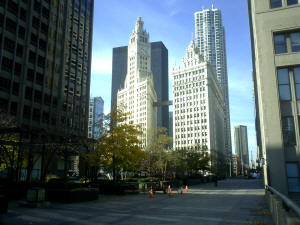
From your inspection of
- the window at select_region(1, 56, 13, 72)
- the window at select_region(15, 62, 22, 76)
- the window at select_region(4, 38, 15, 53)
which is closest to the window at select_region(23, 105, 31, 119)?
the window at select_region(15, 62, 22, 76)

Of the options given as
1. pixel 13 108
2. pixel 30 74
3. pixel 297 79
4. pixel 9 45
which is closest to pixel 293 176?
pixel 297 79

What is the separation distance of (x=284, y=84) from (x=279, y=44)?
3.49 metres

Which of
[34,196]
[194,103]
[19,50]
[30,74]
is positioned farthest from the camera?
[194,103]

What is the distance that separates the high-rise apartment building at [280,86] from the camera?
2131 centimetres

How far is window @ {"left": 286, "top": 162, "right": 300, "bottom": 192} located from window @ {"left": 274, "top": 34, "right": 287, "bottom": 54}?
30.3 feet

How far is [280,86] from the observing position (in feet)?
74.0

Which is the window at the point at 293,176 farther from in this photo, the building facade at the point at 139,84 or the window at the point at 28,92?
the building facade at the point at 139,84

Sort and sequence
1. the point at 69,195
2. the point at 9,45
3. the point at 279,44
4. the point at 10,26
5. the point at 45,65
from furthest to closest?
the point at 45,65, the point at 10,26, the point at 9,45, the point at 279,44, the point at 69,195

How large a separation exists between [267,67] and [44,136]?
65.5 ft

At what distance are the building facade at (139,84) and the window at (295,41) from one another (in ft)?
428

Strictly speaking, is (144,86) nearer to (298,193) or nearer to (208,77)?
(208,77)

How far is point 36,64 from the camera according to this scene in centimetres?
4944

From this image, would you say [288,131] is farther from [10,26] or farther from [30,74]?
[10,26]

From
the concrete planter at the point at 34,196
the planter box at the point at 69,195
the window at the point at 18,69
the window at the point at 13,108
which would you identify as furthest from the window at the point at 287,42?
the window at the point at 18,69
